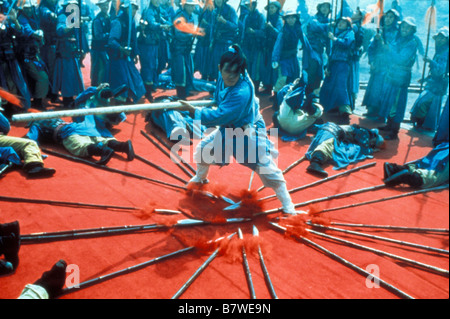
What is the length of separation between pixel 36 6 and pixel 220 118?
627 centimetres

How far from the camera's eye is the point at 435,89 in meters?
7.88

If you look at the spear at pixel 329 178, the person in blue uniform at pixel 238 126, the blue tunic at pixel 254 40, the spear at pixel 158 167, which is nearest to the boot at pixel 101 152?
the spear at pixel 158 167

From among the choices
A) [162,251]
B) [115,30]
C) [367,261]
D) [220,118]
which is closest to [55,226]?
[162,251]

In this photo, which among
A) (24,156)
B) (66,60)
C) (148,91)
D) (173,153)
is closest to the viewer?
(24,156)

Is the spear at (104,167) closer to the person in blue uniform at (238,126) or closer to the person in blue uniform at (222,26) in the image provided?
the person in blue uniform at (238,126)

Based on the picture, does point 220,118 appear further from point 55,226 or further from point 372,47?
point 372,47

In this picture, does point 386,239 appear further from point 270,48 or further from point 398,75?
point 270,48

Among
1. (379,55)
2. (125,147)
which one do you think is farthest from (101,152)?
(379,55)

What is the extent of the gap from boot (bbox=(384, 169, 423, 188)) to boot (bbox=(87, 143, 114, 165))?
3.86 m

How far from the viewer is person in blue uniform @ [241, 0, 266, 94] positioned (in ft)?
32.9

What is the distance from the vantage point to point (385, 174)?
215 inches

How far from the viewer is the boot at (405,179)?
5094mm

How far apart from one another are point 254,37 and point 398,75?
3897 mm

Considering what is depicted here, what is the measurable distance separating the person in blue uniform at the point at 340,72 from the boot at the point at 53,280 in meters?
6.94
